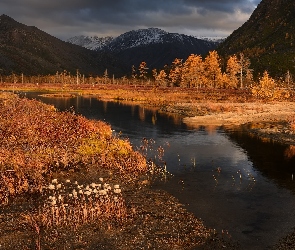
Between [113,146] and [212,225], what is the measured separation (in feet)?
50.5

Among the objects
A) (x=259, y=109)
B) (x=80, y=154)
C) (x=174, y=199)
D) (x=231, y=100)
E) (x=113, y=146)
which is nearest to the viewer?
(x=174, y=199)

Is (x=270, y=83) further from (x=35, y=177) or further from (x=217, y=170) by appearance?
(x=35, y=177)

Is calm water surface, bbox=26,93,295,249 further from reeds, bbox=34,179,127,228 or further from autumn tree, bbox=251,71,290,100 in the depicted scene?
autumn tree, bbox=251,71,290,100

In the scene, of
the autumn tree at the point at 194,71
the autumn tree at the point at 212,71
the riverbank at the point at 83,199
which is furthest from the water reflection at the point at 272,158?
the autumn tree at the point at 212,71

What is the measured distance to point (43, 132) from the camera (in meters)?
33.0

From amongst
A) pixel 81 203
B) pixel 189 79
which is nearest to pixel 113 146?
pixel 81 203

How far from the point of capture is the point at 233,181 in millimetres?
26188

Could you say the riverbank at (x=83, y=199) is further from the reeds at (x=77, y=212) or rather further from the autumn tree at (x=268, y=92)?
the autumn tree at (x=268, y=92)

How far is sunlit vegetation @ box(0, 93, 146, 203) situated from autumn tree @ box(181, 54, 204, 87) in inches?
4177

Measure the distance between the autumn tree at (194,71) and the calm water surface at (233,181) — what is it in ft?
320

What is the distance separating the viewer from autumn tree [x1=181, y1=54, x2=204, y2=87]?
466 ft

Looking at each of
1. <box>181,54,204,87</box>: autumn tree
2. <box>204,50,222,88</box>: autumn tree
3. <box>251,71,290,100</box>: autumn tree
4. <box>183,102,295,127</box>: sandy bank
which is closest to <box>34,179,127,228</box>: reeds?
<box>183,102,295,127</box>: sandy bank

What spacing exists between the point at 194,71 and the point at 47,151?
398 ft

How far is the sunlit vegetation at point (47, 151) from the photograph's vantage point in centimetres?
2270
